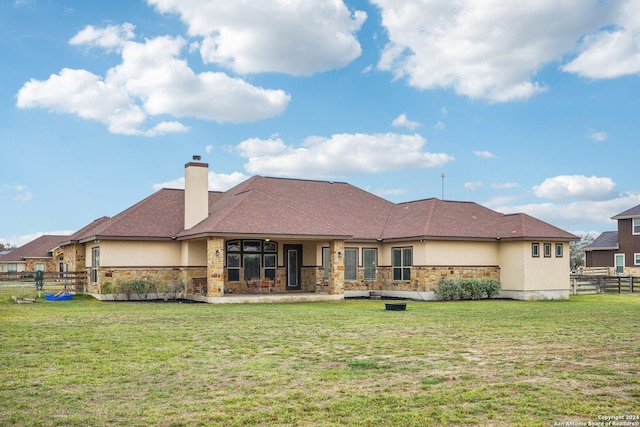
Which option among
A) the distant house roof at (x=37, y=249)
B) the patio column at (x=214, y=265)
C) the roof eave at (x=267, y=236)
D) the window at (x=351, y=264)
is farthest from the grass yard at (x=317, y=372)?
the distant house roof at (x=37, y=249)

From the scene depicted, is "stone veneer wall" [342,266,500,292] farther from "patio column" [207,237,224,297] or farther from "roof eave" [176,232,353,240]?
"patio column" [207,237,224,297]

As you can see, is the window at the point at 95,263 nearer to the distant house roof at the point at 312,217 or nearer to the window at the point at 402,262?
the distant house roof at the point at 312,217

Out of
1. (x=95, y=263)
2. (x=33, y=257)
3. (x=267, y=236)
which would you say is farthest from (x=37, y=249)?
(x=267, y=236)

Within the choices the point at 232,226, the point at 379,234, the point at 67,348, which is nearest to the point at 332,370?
the point at 67,348

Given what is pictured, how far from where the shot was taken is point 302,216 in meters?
28.6

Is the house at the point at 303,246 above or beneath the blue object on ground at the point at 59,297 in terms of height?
above

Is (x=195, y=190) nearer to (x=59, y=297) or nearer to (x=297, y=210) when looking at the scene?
(x=297, y=210)

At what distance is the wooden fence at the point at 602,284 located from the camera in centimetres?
3659

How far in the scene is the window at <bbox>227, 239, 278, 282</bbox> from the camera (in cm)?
2895

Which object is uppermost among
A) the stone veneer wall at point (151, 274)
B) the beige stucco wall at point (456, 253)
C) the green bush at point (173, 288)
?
the beige stucco wall at point (456, 253)

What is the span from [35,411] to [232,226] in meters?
18.2

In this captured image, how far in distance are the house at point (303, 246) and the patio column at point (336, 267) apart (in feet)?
0.14

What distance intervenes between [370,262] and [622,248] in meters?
25.1

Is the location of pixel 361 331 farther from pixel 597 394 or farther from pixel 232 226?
pixel 232 226
